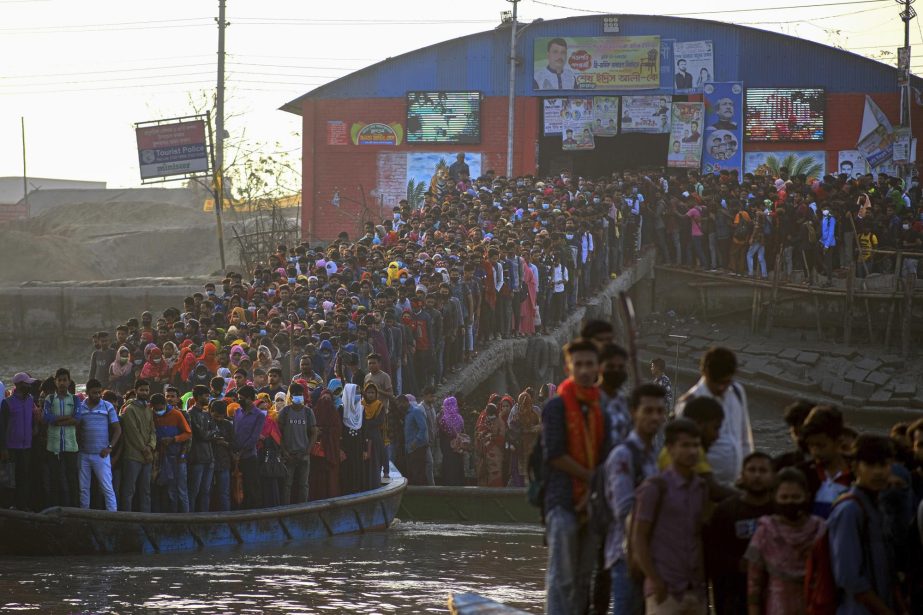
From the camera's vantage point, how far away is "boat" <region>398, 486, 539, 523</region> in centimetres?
1934

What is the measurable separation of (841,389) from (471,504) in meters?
13.2

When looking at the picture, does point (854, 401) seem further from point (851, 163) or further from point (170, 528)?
point (170, 528)

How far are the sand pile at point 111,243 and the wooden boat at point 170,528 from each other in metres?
→ 23.5

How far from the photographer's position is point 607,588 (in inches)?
312

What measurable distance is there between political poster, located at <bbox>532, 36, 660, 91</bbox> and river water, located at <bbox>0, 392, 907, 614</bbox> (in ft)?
69.9

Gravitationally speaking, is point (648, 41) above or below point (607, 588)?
above

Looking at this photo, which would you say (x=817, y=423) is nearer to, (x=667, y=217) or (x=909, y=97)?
(x=667, y=217)

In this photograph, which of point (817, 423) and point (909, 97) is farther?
point (909, 97)

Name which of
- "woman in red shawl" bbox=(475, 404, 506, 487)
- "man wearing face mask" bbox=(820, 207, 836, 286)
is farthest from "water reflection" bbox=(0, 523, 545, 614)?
"man wearing face mask" bbox=(820, 207, 836, 286)

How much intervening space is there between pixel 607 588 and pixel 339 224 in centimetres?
3195

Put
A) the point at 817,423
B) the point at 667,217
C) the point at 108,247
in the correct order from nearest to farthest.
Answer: the point at 817,423, the point at 667,217, the point at 108,247

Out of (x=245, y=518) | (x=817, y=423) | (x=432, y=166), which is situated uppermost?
(x=432, y=166)

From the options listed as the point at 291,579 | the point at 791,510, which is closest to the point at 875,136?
the point at 291,579

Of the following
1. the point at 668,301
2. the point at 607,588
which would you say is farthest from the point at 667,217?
the point at 607,588
